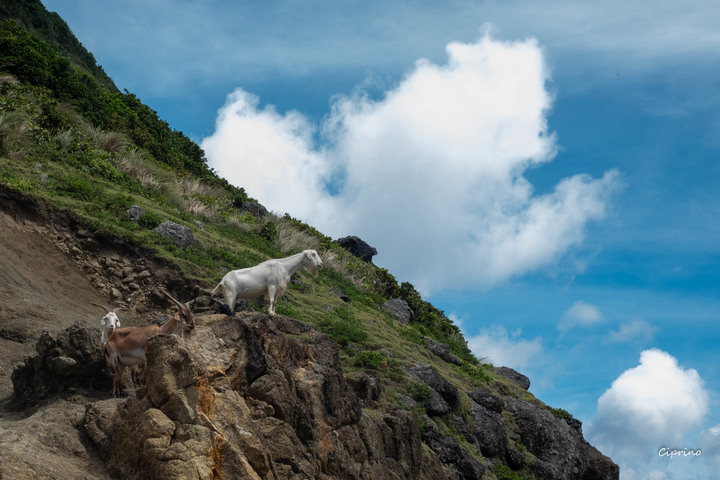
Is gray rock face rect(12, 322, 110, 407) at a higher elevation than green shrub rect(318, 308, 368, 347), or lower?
lower

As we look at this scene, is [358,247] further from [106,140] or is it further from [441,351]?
[106,140]

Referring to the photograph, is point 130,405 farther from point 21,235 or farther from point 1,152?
point 1,152

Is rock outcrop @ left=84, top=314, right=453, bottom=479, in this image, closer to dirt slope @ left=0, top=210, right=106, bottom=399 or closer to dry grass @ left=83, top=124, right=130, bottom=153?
dirt slope @ left=0, top=210, right=106, bottom=399

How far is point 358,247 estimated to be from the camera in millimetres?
39188

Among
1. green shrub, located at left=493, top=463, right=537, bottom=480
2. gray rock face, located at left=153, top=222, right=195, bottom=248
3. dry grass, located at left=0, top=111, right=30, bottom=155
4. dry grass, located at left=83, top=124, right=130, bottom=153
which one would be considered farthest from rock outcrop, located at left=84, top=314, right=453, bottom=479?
dry grass, located at left=83, top=124, right=130, bottom=153

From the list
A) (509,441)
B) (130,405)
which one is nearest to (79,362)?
(130,405)

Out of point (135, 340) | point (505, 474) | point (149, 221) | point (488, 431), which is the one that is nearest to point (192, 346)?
Answer: point (135, 340)

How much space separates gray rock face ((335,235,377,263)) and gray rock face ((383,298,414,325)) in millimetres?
7635

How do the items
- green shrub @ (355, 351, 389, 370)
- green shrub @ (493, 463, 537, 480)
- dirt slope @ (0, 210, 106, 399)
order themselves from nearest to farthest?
dirt slope @ (0, 210, 106, 399) < green shrub @ (493, 463, 537, 480) < green shrub @ (355, 351, 389, 370)

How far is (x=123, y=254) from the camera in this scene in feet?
71.8

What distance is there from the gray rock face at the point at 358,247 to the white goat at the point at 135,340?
27.0 m

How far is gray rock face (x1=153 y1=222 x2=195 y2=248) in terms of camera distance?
2305 cm

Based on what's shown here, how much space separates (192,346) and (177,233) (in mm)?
12183

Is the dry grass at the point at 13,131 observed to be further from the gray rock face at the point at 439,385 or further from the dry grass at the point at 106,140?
the gray rock face at the point at 439,385
